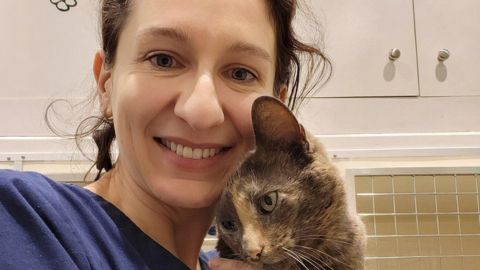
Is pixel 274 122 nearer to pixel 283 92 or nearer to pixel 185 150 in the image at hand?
pixel 185 150

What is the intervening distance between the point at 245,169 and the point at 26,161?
49.8 inches

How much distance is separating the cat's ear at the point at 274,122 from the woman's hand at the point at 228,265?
0.89ft

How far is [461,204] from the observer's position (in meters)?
1.86

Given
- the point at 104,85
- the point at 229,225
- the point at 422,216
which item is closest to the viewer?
the point at 229,225

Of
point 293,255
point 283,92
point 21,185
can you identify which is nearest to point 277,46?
point 283,92

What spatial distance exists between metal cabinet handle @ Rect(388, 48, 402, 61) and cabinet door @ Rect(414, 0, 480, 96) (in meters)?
0.11

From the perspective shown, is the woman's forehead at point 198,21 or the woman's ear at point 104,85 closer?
the woman's forehead at point 198,21

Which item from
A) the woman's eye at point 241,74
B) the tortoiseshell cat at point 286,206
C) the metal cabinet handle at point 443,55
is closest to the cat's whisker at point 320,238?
the tortoiseshell cat at point 286,206

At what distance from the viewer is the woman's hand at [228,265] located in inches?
35.5

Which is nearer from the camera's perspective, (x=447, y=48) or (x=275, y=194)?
(x=275, y=194)

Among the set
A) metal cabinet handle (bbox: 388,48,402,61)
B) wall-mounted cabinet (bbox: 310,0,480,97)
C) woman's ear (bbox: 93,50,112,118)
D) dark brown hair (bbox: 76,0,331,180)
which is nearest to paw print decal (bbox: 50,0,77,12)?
dark brown hair (bbox: 76,0,331,180)

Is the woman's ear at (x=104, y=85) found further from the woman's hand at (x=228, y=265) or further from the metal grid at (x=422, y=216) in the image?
the metal grid at (x=422, y=216)

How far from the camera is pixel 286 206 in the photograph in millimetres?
907

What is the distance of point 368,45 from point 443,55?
1.10 feet
